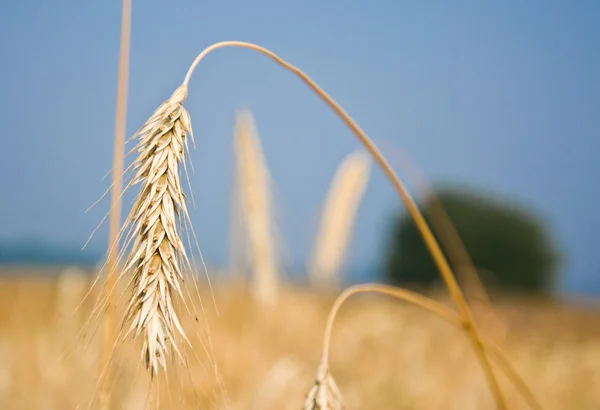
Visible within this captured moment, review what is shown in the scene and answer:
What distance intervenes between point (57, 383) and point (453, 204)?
489 inches

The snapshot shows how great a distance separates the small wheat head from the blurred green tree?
12244 millimetres

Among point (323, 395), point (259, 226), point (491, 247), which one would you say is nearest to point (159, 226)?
point (323, 395)

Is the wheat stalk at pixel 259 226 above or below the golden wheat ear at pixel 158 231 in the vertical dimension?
below

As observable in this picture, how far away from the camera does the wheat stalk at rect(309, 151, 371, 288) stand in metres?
4.32

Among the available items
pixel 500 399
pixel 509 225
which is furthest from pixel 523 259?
pixel 500 399

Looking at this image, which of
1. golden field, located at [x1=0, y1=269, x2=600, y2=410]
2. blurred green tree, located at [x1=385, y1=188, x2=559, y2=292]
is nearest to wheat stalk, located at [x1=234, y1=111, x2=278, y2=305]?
golden field, located at [x1=0, y1=269, x2=600, y2=410]

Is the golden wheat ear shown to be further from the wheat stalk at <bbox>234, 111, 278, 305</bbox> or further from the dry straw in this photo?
the wheat stalk at <bbox>234, 111, 278, 305</bbox>

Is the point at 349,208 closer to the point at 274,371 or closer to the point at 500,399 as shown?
the point at 274,371

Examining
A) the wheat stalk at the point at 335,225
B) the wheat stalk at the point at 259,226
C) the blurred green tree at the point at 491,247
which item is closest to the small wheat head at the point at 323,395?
the wheat stalk at the point at 259,226

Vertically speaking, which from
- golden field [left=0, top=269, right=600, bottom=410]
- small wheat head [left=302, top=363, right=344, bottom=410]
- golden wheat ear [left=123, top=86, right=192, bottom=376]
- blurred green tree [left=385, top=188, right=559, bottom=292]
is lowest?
blurred green tree [left=385, top=188, right=559, bottom=292]

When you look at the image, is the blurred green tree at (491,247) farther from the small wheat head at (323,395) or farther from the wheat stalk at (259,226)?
the small wheat head at (323,395)

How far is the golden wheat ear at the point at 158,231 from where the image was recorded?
22.9 inches

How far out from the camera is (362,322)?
4.14 metres

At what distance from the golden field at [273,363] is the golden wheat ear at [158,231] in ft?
2.12
